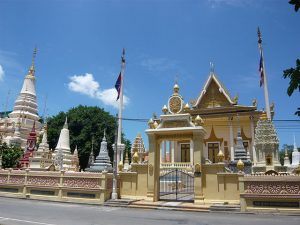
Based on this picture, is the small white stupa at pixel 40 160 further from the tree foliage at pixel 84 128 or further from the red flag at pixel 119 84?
the tree foliage at pixel 84 128

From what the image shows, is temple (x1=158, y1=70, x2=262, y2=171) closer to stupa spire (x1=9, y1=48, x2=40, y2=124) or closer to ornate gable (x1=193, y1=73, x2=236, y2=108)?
ornate gable (x1=193, y1=73, x2=236, y2=108)

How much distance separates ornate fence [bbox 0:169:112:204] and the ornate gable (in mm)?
20942

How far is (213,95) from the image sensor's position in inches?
1369

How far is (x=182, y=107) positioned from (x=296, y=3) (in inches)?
524

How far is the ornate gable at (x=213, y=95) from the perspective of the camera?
34.1 metres

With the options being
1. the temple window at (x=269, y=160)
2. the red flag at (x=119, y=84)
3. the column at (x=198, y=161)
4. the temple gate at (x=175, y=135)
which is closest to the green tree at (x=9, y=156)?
the red flag at (x=119, y=84)

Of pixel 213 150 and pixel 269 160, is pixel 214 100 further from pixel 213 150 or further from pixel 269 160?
pixel 269 160

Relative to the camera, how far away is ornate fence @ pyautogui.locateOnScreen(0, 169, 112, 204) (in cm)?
1565

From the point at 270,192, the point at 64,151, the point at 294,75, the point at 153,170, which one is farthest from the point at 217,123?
the point at 294,75

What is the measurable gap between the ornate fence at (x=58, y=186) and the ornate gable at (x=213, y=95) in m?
20.9

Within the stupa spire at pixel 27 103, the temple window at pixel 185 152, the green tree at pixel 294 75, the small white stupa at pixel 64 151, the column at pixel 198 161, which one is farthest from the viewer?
the stupa spire at pixel 27 103

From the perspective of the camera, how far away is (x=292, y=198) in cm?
1229

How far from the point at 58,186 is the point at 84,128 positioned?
33.8m

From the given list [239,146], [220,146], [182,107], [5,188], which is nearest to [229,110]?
[220,146]
